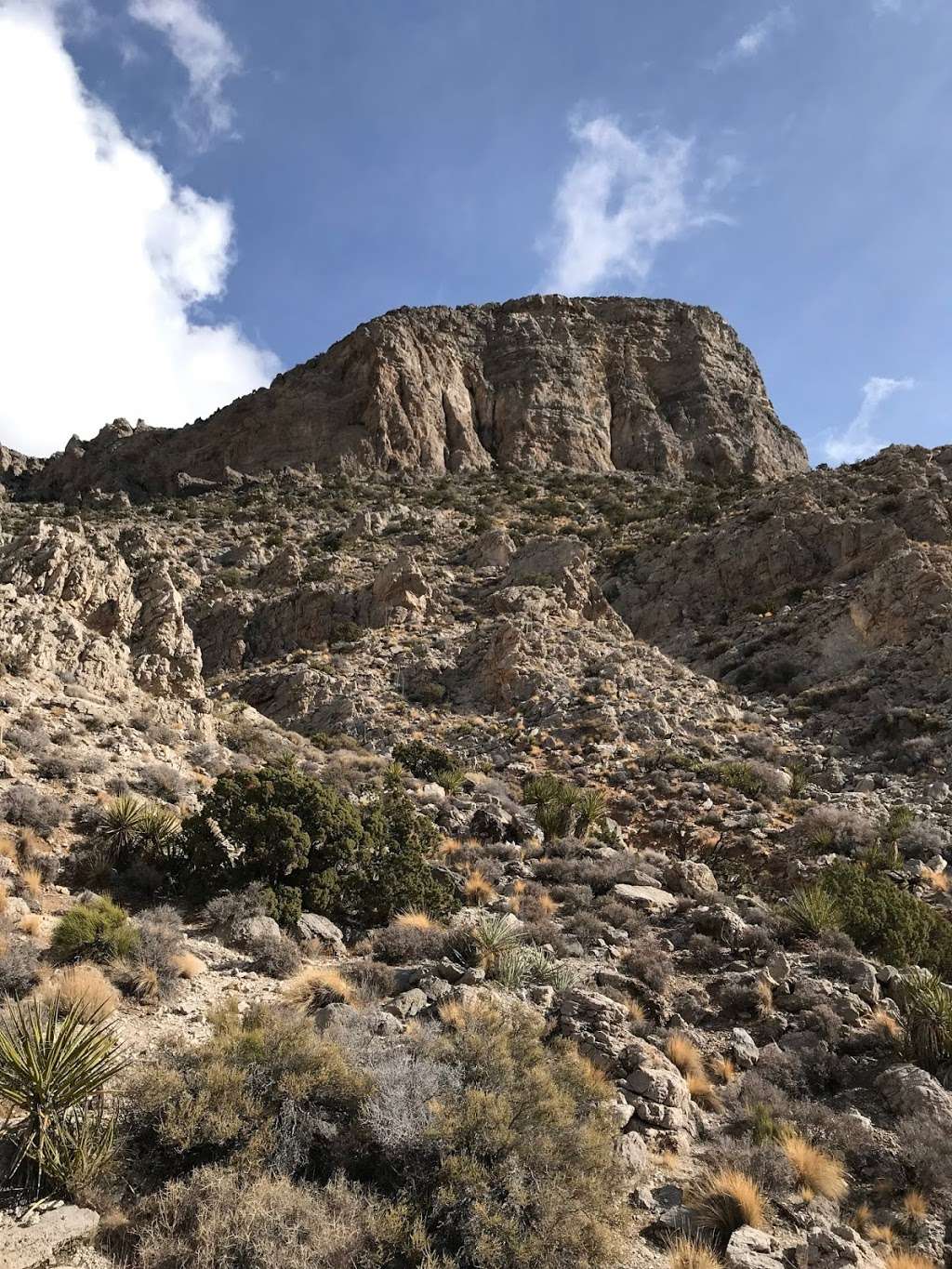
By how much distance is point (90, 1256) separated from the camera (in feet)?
11.9

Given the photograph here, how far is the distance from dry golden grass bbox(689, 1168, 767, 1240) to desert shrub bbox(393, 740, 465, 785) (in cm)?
1071

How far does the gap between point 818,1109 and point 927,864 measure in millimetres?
6857

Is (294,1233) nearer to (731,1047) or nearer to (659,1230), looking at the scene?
(659,1230)

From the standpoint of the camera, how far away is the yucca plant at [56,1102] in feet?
12.8

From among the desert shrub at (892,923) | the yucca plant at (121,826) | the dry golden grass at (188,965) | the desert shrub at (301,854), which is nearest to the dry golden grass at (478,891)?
the desert shrub at (301,854)

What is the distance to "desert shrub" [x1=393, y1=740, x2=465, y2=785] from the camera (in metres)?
15.7

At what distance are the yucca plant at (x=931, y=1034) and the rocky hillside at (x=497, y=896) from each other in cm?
4

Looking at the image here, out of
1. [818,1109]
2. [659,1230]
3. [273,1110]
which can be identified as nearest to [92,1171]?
[273,1110]

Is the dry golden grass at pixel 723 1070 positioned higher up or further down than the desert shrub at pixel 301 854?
further down

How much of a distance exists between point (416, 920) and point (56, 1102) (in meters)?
4.83

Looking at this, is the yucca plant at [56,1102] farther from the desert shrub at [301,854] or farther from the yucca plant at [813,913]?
the yucca plant at [813,913]

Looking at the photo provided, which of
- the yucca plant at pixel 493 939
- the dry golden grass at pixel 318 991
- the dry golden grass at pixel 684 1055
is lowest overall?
the dry golden grass at pixel 684 1055

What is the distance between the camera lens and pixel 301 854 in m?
8.75

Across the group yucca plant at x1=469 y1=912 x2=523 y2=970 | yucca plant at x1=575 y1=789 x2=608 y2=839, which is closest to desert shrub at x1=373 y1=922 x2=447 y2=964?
yucca plant at x1=469 y1=912 x2=523 y2=970
